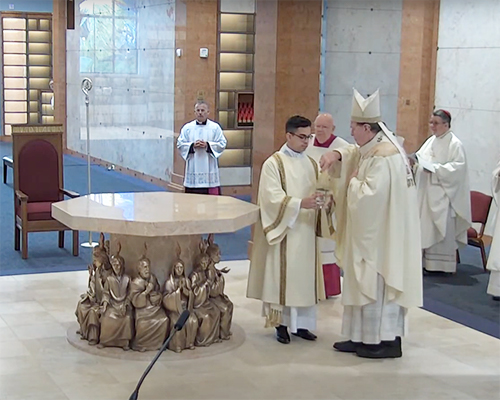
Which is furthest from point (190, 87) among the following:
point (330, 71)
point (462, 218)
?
point (462, 218)

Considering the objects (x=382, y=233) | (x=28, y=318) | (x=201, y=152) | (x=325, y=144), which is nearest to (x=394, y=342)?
(x=382, y=233)

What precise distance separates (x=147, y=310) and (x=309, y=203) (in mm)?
1232

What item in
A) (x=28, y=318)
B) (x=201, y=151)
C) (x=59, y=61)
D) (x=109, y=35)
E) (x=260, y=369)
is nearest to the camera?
(x=260, y=369)

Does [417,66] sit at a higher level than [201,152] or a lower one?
higher

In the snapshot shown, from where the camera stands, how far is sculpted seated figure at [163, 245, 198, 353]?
5504 millimetres

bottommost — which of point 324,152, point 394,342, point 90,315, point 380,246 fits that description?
point 394,342

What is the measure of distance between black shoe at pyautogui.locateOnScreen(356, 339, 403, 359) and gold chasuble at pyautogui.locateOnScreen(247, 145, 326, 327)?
0.45 m

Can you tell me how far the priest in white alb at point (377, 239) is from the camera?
17.6 ft

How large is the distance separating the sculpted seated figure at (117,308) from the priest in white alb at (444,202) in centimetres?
343

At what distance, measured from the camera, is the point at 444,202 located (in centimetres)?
802

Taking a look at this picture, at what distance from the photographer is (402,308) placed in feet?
18.1

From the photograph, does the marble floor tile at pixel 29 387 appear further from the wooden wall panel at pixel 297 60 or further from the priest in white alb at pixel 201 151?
the priest in white alb at pixel 201 151

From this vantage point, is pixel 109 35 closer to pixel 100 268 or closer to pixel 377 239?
Result: pixel 100 268

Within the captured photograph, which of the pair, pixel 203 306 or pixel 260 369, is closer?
pixel 260 369
